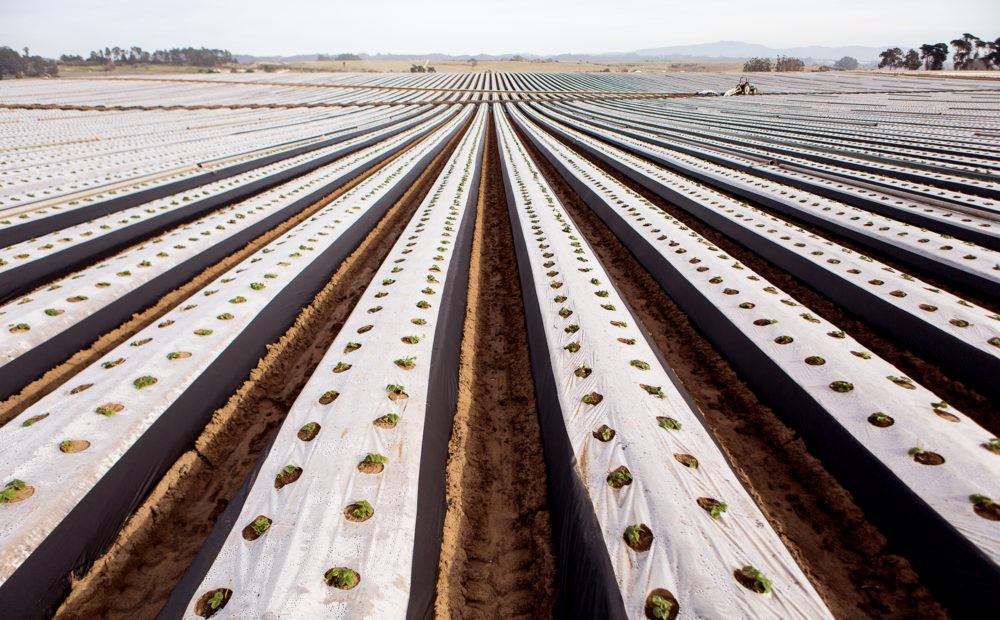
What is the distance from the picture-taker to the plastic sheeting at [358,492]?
9.30 feet

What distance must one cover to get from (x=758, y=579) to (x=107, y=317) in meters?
8.68

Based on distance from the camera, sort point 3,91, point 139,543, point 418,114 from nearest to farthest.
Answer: point 139,543
point 418,114
point 3,91

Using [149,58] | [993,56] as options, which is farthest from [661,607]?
[149,58]

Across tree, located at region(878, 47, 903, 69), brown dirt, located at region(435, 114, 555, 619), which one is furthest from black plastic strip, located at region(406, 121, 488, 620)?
tree, located at region(878, 47, 903, 69)

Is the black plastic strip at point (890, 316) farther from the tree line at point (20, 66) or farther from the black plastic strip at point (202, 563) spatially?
the tree line at point (20, 66)

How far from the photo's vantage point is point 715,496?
11.4ft

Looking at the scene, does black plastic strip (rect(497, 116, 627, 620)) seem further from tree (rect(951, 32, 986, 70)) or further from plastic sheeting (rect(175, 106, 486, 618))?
tree (rect(951, 32, 986, 70))

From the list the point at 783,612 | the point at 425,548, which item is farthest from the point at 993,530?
the point at 425,548

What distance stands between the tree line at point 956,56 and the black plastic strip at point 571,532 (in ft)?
346

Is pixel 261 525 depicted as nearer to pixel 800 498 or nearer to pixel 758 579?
pixel 758 579

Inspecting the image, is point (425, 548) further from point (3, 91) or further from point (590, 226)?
point (3, 91)

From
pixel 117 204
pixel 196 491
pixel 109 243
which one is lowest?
pixel 196 491

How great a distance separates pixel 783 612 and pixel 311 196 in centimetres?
1435

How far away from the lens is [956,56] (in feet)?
253
